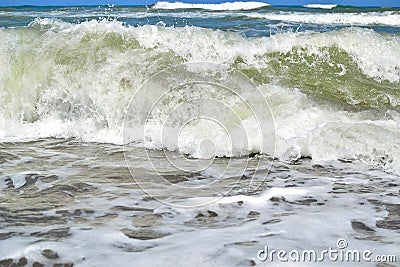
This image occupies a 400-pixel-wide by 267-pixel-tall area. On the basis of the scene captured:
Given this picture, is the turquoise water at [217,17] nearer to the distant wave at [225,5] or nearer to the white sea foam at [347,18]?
the white sea foam at [347,18]

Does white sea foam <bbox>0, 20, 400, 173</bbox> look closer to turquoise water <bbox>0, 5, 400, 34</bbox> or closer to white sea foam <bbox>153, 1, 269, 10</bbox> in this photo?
turquoise water <bbox>0, 5, 400, 34</bbox>

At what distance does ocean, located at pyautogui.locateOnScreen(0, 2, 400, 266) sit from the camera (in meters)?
2.28

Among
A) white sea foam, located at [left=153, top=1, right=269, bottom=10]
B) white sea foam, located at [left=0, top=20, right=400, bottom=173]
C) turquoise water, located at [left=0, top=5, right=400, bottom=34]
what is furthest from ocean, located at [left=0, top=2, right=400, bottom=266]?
Result: white sea foam, located at [left=153, top=1, right=269, bottom=10]

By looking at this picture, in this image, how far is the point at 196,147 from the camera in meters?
4.25

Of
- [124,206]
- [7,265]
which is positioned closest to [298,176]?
[124,206]

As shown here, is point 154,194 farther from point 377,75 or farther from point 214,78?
point 377,75

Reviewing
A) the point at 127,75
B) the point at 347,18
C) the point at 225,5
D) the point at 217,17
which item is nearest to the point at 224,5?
→ the point at 225,5

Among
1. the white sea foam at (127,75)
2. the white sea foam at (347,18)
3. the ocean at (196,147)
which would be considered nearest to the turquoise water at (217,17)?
the white sea foam at (347,18)

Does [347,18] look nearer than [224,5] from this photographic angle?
Yes

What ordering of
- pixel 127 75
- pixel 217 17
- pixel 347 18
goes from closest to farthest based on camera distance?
pixel 127 75, pixel 217 17, pixel 347 18

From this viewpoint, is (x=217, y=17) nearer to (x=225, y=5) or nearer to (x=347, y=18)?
(x=347, y=18)

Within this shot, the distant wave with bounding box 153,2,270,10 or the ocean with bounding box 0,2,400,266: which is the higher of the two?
the distant wave with bounding box 153,2,270,10

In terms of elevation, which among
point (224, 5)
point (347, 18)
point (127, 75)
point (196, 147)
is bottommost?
point (196, 147)

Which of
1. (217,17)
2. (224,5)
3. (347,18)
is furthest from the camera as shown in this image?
(224,5)
